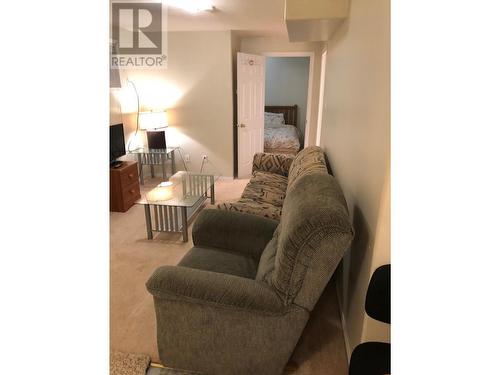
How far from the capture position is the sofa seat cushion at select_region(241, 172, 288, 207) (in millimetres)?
2678

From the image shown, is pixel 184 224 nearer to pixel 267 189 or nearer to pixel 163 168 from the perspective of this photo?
pixel 267 189

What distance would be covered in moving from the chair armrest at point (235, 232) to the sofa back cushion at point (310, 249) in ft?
1.81

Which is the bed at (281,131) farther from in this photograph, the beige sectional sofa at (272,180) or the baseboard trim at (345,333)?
the baseboard trim at (345,333)

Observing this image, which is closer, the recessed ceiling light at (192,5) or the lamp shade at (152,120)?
the recessed ceiling light at (192,5)

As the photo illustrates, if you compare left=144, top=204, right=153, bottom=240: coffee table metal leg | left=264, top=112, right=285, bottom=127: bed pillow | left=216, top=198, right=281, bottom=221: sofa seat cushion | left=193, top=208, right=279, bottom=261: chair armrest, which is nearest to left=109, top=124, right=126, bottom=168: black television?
left=144, top=204, right=153, bottom=240: coffee table metal leg

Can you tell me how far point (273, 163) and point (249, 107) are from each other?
1711 millimetres

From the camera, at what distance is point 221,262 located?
5.84 feet

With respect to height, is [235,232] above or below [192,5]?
below

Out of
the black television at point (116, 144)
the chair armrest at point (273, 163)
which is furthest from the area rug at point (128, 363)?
the black television at point (116, 144)

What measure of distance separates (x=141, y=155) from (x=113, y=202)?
129 centimetres

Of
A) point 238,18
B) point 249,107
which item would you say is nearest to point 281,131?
point 249,107

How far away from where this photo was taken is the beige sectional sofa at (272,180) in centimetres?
231
